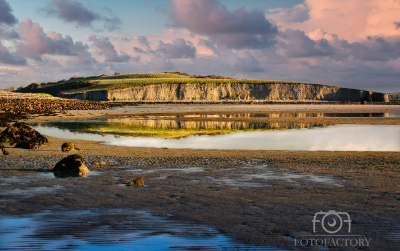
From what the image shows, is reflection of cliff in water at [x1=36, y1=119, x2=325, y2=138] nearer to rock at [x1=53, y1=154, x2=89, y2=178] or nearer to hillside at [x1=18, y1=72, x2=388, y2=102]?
rock at [x1=53, y1=154, x2=89, y2=178]

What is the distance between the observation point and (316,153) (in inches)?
623

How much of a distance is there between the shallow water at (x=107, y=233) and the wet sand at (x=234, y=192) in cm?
14

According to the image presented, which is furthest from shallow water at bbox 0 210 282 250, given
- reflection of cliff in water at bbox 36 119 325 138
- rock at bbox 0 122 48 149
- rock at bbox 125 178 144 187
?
reflection of cliff in water at bbox 36 119 325 138

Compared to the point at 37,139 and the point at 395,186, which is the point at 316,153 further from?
the point at 37,139

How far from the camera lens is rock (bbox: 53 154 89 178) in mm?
10727

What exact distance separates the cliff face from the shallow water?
11669 centimetres

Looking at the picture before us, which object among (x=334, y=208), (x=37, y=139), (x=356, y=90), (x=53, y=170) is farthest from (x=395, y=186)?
(x=356, y=90)

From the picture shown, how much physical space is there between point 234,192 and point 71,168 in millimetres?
5267

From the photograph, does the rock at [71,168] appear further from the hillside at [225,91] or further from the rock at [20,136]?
the hillside at [225,91]

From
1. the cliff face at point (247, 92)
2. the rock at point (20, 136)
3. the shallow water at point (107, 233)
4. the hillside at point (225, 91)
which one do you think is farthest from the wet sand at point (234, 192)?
the cliff face at point (247, 92)

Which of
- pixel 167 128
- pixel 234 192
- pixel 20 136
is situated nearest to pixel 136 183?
pixel 234 192

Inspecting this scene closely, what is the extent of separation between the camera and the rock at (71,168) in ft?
35.2

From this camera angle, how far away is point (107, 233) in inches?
239

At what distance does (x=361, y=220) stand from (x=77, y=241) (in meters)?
5.00
